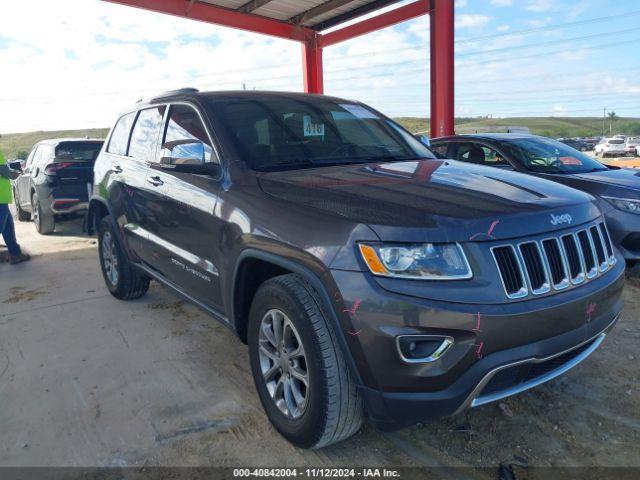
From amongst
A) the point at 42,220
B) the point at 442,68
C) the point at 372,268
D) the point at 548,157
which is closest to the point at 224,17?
the point at 442,68

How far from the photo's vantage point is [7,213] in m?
6.88

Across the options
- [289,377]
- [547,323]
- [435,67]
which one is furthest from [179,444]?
[435,67]

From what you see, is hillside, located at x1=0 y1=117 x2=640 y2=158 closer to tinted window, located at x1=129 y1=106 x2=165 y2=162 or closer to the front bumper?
tinted window, located at x1=129 y1=106 x2=165 y2=162

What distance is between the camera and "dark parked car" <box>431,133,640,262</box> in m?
4.88

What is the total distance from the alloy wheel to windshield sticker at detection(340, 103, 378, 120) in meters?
1.94

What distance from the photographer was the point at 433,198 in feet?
7.52

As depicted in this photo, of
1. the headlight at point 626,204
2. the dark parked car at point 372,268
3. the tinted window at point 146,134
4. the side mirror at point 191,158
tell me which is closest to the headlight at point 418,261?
the dark parked car at point 372,268

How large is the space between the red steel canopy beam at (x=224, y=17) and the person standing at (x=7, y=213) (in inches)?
181

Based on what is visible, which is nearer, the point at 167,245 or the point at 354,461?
the point at 354,461

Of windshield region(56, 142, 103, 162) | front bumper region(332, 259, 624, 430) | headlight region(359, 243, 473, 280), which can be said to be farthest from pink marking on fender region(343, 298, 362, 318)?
windshield region(56, 142, 103, 162)

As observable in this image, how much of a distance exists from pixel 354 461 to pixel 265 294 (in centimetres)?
91

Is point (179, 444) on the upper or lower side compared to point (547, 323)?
lower

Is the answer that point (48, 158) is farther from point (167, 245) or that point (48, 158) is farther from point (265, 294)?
point (265, 294)

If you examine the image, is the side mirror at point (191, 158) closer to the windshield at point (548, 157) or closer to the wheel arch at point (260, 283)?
the wheel arch at point (260, 283)
